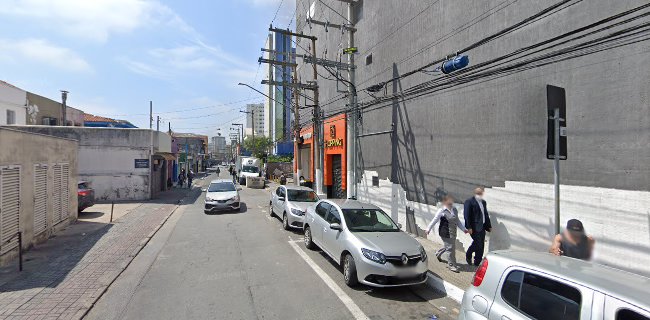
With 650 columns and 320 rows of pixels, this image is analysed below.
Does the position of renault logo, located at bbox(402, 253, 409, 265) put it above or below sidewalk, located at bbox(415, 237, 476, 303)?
above

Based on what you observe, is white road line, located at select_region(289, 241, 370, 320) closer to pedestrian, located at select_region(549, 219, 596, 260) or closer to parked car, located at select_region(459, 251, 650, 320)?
parked car, located at select_region(459, 251, 650, 320)

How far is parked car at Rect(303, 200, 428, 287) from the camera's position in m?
6.46

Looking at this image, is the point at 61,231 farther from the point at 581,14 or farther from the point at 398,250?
the point at 581,14

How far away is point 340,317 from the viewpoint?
18.2 feet

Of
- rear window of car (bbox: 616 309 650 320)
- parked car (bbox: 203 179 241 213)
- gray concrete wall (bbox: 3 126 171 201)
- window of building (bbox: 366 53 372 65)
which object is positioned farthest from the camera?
gray concrete wall (bbox: 3 126 171 201)

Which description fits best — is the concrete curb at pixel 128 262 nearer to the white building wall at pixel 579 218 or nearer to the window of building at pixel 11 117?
the white building wall at pixel 579 218

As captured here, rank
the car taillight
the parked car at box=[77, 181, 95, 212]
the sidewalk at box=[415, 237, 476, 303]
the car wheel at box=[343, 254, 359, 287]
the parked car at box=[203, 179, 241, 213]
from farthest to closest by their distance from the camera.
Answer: the parked car at box=[203, 179, 241, 213]
the parked car at box=[77, 181, 95, 212]
the car wheel at box=[343, 254, 359, 287]
the sidewalk at box=[415, 237, 476, 303]
the car taillight

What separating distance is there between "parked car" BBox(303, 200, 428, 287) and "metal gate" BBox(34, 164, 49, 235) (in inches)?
311

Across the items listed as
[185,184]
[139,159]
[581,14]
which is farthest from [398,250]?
[185,184]

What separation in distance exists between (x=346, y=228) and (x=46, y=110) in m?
34.4

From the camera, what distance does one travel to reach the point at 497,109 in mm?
8227

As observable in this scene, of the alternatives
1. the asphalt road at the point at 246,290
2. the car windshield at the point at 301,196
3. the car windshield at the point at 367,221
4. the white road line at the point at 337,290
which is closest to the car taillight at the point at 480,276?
the asphalt road at the point at 246,290

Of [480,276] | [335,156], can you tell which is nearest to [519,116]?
[480,276]

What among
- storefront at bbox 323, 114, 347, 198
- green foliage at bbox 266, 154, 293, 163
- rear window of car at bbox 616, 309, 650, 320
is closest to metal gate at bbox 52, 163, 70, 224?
storefront at bbox 323, 114, 347, 198
